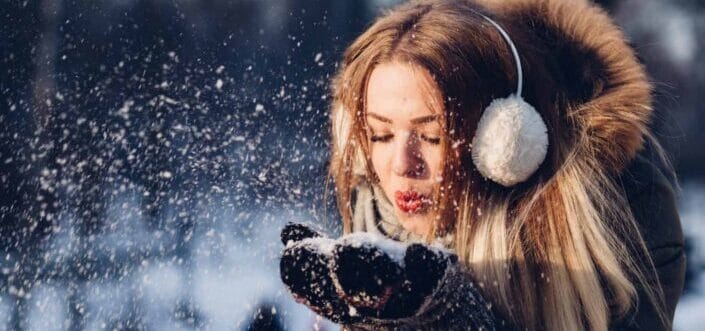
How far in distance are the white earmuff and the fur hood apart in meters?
0.12

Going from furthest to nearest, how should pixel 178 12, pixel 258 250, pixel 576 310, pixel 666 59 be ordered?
pixel 666 59 → pixel 178 12 → pixel 258 250 → pixel 576 310

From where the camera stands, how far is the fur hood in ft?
6.56

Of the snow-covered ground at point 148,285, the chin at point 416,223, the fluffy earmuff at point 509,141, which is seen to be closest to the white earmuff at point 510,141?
the fluffy earmuff at point 509,141

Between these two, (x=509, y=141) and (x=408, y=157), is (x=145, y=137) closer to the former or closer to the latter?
(x=408, y=157)

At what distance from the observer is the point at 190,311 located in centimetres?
401

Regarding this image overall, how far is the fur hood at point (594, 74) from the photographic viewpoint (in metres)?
2.00

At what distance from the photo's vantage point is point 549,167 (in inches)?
79.3

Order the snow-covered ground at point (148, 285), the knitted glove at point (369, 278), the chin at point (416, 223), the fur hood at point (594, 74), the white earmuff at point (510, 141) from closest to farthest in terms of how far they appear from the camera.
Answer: the knitted glove at point (369, 278)
the white earmuff at point (510, 141)
the fur hood at point (594, 74)
the chin at point (416, 223)
the snow-covered ground at point (148, 285)

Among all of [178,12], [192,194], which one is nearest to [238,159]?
[192,194]

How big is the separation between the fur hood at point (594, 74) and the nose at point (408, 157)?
332 millimetres

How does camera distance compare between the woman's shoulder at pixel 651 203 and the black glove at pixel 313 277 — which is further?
the woman's shoulder at pixel 651 203

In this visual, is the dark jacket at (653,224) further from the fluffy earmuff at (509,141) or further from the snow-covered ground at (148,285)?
the snow-covered ground at (148,285)

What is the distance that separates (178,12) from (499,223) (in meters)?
2.61

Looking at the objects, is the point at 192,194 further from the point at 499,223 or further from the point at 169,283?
the point at 499,223
